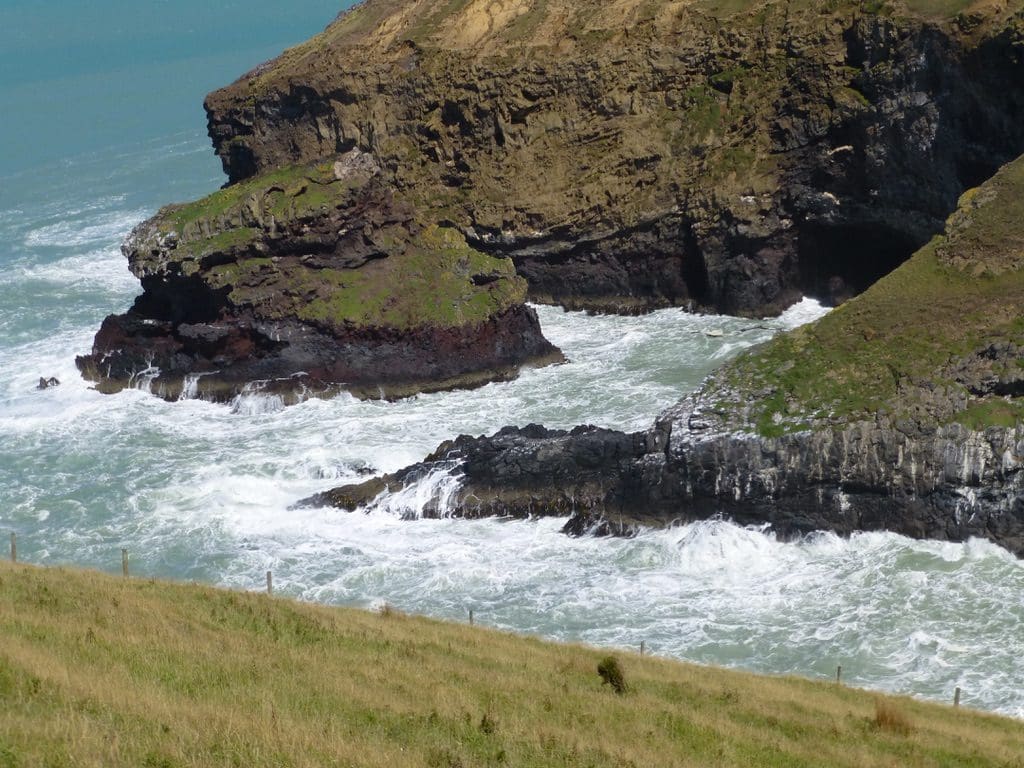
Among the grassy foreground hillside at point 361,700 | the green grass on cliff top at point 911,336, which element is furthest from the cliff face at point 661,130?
the grassy foreground hillside at point 361,700

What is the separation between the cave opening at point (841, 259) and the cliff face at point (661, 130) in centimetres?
8

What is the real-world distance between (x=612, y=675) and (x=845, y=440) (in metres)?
16.6

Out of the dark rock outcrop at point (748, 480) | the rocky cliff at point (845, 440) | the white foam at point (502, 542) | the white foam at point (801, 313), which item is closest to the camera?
the white foam at point (502, 542)

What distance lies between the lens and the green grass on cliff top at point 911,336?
127 feet

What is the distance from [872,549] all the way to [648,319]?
24.6 metres

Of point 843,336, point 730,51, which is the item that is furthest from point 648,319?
point 843,336

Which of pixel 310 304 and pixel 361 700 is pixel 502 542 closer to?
pixel 310 304

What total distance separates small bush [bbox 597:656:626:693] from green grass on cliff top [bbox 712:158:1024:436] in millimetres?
16554

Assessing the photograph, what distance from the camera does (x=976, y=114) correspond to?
174 ft

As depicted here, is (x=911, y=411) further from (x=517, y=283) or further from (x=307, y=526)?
(x=517, y=283)

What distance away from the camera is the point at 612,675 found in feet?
76.9

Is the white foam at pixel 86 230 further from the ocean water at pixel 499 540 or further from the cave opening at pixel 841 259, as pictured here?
the cave opening at pixel 841 259

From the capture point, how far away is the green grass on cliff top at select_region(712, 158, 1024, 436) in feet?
127

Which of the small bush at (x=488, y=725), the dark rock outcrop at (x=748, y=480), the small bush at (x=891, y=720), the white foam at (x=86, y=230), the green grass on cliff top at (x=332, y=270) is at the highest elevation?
the white foam at (x=86, y=230)
